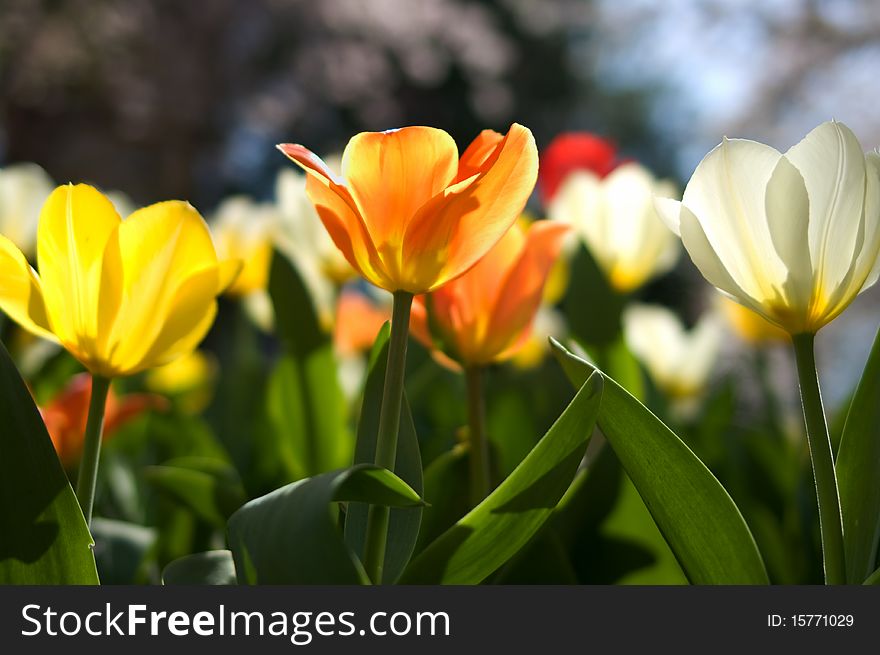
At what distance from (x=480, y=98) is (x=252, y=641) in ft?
32.8

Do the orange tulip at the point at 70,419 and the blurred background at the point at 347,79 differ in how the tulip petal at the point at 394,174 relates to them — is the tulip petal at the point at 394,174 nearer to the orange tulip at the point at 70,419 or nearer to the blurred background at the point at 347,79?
the orange tulip at the point at 70,419

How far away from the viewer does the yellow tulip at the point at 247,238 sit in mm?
1024

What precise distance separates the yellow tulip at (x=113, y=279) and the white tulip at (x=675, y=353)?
A: 43.3 inches

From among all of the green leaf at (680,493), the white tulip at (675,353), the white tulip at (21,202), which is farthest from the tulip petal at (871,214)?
the white tulip at (675,353)

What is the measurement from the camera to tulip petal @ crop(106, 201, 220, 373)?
0.38 m

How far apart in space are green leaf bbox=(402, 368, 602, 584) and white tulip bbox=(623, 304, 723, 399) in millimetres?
1099

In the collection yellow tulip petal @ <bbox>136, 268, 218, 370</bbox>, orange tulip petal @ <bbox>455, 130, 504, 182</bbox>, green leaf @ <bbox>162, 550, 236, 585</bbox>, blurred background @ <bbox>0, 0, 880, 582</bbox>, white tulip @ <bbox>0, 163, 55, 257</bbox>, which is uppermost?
blurred background @ <bbox>0, 0, 880, 582</bbox>

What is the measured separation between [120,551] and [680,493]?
378mm

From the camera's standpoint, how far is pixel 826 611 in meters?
0.32

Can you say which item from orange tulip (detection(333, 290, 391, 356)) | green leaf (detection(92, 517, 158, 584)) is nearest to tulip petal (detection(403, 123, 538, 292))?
green leaf (detection(92, 517, 158, 584))

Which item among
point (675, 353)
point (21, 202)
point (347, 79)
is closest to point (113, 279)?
point (21, 202)

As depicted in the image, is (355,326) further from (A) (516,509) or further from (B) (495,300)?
(A) (516,509)

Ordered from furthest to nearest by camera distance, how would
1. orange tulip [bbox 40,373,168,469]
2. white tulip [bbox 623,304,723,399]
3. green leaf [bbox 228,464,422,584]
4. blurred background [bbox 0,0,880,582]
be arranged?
blurred background [bbox 0,0,880,582] < white tulip [bbox 623,304,723,399] < orange tulip [bbox 40,373,168,469] < green leaf [bbox 228,464,422,584]

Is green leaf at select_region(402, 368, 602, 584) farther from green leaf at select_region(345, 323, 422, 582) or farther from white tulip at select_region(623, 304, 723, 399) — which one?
white tulip at select_region(623, 304, 723, 399)
